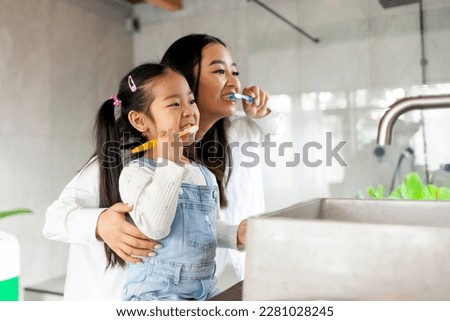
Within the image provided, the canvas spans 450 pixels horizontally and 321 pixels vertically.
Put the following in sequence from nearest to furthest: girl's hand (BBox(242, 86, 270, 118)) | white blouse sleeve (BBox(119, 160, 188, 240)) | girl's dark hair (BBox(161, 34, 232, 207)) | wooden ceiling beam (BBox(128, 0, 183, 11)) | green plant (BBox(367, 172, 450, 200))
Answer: white blouse sleeve (BBox(119, 160, 188, 240))
girl's dark hair (BBox(161, 34, 232, 207))
girl's hand (BBox(242, 86, 270, 118))
green plant (BBox(367, 172, 450, 200))
wooden ceiling beam (BBox(128, 0, 183, 11))

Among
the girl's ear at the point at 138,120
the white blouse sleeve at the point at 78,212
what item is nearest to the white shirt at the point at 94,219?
the white blouse sleeve at the point at 78,212

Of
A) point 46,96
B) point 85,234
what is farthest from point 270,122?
point 46,96

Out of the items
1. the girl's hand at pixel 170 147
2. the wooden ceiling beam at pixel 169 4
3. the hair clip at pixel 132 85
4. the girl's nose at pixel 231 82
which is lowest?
the girl's hand at pixel 170 147

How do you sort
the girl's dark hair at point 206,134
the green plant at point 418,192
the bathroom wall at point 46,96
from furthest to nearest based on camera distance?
the bathroom wall at point 46,96 → the green plant at point 418,192 → the girl's dark hair at point 206,134

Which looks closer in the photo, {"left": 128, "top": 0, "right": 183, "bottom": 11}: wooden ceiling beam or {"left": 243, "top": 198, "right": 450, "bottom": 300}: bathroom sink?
{"left": 243, "top": 198, "right": 450, "bottom": 300}: bathroom sink

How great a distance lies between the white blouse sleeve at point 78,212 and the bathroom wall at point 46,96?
104cm

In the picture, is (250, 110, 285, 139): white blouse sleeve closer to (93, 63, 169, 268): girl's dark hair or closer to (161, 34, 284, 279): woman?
(161, 34, 284, 279): woman

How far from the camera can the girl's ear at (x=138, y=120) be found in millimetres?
710

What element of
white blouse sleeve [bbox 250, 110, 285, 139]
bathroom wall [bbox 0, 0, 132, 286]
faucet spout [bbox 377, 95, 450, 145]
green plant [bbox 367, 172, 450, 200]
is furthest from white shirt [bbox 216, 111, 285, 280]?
bathroom wall [bbox 0, 0, 132, 286]

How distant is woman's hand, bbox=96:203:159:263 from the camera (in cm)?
58

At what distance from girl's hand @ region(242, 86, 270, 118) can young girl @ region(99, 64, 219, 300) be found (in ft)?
0.93

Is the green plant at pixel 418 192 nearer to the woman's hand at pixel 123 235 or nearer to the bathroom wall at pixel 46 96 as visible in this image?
the woman's hand at pixel 123 235

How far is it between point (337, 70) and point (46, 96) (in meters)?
1.15

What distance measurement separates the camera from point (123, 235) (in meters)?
0.58
